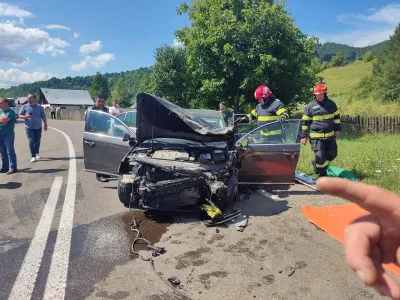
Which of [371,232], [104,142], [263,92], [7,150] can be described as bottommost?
[7,150]

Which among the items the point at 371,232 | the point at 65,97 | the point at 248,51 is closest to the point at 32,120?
the point at 248,51

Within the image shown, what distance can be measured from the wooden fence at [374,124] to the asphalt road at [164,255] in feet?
35.2

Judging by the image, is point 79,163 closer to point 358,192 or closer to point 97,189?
point 97,189

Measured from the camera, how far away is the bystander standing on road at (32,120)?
28.8 feet

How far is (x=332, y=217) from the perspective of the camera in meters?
4.56

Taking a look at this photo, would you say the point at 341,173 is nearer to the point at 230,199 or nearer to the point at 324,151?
the point at 324,151

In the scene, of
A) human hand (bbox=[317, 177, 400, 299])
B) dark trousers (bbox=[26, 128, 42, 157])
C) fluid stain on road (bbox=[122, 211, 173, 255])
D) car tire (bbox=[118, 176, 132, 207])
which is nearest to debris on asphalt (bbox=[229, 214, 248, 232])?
fluid stain on road (bbox=[122, 211, 173, 255])

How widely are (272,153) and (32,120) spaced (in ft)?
22.6

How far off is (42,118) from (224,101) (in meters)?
9.02

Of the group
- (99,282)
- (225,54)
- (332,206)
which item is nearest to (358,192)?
(99,282)

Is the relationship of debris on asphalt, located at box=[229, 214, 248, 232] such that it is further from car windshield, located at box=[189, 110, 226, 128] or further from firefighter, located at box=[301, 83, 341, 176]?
car windshield, located at box=[189, 110, 226, 128]

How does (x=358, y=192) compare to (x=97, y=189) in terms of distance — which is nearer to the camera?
(x=358, y=192)

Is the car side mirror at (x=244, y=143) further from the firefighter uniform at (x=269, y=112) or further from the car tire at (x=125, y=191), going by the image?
the car tire at (x=125, y=191)

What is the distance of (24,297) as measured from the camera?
2.68 metres
